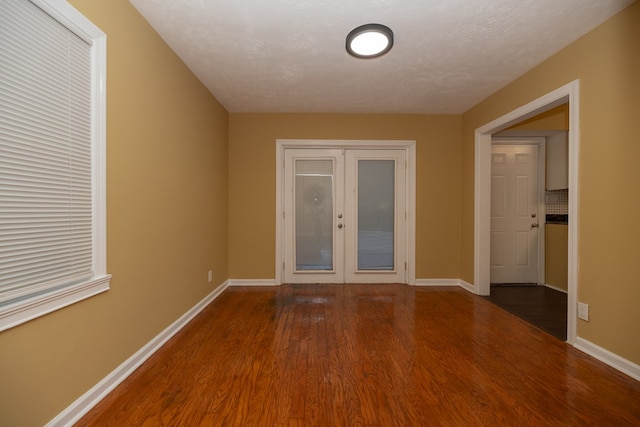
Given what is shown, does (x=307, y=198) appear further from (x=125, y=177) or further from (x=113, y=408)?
(x=113, y=408)

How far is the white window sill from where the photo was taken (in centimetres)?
124

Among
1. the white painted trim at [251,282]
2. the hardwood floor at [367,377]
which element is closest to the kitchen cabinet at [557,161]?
the hardwood floor at [367,377]

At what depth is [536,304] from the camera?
11.9 ft

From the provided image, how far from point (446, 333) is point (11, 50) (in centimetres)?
343

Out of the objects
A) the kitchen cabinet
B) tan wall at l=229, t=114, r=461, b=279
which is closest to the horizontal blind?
tan wall at l=229, t=114, r=461, b=279

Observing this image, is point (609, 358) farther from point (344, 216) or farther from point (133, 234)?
point (133, 234)

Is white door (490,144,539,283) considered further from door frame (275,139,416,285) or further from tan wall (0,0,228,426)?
tan wall (0,0,228,426)

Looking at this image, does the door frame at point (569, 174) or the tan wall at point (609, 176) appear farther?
the door frame at point (569, 174)

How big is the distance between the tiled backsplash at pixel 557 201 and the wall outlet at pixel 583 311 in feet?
8.39

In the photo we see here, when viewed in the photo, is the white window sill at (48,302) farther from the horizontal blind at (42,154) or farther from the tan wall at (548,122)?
the tan wall at (548,122)

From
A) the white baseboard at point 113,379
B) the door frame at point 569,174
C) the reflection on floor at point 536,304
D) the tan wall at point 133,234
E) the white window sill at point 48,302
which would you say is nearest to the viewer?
the white window sill at point 48,302

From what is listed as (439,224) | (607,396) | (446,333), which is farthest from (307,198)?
(607,396)

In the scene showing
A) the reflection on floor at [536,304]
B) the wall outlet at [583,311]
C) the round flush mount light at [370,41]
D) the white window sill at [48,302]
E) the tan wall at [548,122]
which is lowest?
the reflection on floor at [536,304]

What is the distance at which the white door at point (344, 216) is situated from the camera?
4.50 metres
